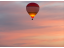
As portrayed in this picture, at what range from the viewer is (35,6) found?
64.1ft

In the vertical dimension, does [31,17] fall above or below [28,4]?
below

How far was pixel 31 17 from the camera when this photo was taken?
20.4m

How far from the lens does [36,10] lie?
65.0ft

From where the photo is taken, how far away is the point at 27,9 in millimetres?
19891

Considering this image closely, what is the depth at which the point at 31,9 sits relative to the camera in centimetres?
1967

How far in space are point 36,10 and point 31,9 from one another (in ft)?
2.32

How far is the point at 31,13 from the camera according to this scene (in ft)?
65.5

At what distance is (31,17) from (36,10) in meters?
1.29

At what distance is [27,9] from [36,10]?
48.8 inches

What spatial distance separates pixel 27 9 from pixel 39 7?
1679 millimetres

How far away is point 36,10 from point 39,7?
642mm

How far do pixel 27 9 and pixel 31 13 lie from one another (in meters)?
0.77

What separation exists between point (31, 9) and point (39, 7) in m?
1.20

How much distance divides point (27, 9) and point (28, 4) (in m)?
0.70
